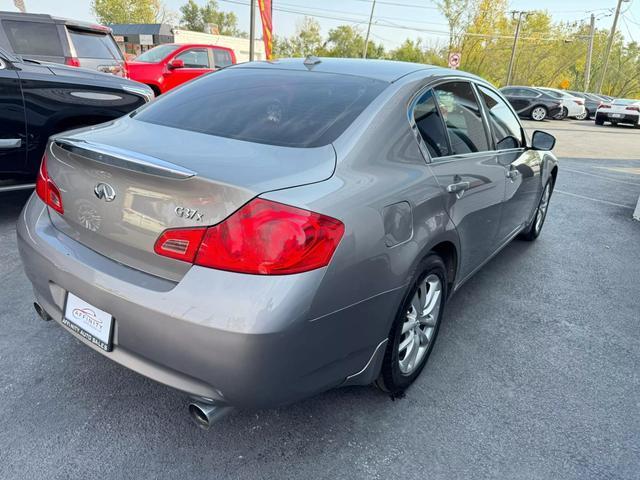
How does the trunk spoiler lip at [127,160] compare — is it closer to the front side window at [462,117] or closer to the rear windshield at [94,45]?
the front side window at [462,117]

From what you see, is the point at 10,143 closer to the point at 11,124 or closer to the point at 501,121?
the point at 11,124

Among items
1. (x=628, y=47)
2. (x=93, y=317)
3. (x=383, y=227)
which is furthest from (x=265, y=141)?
(x=628, y=47)

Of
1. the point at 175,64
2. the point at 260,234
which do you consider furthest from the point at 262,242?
the point at 175,64

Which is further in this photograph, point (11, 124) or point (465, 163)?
point (11, 124)

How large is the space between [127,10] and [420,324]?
204 ft

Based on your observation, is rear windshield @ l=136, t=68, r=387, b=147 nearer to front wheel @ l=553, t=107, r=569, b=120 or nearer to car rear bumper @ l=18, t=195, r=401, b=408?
car rear bumper @ l=18, t=195, r=401, b=408

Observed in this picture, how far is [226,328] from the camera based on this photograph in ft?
4.93

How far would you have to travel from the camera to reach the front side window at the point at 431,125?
234cm

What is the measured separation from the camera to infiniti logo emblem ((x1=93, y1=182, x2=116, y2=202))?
175 cm

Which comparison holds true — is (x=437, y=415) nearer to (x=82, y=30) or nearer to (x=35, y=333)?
(x=35, y=333)

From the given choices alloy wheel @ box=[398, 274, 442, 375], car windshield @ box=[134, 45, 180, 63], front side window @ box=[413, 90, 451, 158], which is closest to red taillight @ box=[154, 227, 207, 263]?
alloy wheel @ box=[398, 274, 442, 375]

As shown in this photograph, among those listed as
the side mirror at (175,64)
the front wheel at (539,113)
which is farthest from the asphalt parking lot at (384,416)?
the front wheel at (539,113)

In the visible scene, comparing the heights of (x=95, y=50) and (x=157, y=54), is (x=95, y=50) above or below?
below

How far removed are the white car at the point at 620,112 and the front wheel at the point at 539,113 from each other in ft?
7.98
